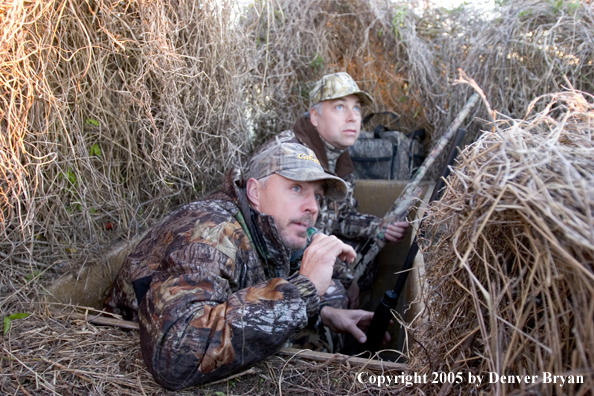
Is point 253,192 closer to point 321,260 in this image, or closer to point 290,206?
point 290,206

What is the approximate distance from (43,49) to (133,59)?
24.1 inches

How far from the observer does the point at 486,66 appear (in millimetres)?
4051

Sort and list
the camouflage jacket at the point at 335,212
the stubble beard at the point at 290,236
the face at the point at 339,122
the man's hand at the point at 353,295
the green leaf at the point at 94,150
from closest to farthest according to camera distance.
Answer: the stubble beard at the point at 290,236
the green leaf at the point at 94,150
the man's hand at the point at 353,295
the camouflage jacket at the point at 335,212
the face at the point at 339,122

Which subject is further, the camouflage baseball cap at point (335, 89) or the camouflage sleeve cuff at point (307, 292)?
the camouflage baseball cap at point (335, 89)

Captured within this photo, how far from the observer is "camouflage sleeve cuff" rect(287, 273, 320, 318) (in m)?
1.77

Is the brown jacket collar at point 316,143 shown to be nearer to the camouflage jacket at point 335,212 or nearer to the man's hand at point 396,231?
the camouflage jacket at point 335,212

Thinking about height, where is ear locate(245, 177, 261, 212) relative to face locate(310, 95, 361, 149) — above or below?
below

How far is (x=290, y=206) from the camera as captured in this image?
2170 mm

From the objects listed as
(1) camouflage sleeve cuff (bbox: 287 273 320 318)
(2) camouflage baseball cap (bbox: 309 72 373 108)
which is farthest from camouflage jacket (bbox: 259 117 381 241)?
(1) camouflage sleeve cuff (bbox: 287 273 320 318)

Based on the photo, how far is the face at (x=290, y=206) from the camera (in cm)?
217

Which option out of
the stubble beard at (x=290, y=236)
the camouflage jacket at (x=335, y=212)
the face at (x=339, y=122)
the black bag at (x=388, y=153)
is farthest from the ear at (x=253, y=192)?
the black bag at (x=388, y=153)

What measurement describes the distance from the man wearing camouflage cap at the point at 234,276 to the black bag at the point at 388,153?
251 centimetres

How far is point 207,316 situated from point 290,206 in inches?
30.8

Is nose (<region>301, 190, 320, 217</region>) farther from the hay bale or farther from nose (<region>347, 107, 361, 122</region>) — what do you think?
nose (<region>347, 107, 361, 122</region>)
